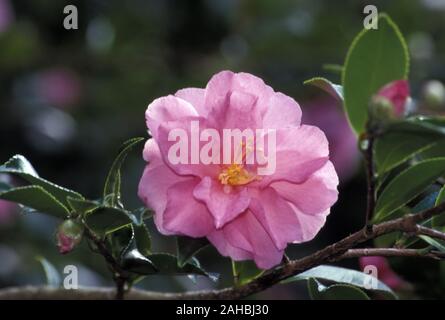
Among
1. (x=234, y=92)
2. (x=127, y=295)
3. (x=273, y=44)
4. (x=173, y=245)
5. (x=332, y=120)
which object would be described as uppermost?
(x=273, y=44)

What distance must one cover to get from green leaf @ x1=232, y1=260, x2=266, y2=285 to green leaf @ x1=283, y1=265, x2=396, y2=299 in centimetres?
4

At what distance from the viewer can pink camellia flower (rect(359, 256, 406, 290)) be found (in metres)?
1.24

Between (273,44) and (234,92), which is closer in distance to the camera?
(234,92)

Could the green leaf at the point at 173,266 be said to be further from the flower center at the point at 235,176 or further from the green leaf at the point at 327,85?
the green leaf at the point at 327,85

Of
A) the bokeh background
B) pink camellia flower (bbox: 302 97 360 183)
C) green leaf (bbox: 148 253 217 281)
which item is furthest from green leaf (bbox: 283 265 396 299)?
the bokeh background

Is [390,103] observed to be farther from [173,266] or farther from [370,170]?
[173,266]

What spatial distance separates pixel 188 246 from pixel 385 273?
1.44 ft

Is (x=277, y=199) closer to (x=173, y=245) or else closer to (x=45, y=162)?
(x=173, y=245)

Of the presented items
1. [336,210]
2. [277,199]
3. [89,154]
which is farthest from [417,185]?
[89,154]

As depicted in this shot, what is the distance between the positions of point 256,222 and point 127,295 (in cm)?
20

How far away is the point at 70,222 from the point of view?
0.94 m

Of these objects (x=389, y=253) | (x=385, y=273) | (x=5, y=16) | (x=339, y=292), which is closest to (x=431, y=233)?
(x=389, y=253)

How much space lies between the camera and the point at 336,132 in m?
2.49

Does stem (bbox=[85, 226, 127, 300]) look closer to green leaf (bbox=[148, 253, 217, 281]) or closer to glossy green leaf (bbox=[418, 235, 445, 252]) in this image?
green leaf (bbox=[148, 253, 217, 281])
